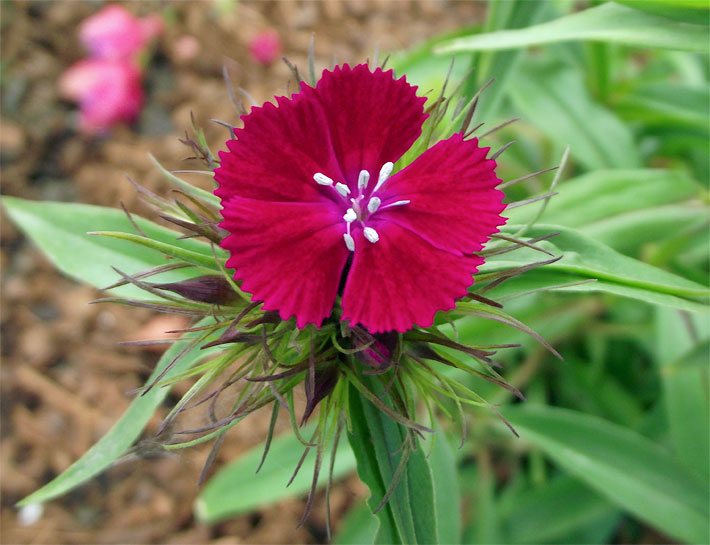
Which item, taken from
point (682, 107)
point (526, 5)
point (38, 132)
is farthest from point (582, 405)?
point (38, 132)

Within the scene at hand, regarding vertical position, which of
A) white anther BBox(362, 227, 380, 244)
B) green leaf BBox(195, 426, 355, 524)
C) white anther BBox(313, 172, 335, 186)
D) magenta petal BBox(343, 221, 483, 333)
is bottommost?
green leaf BBox(195, 426, 355, 524)

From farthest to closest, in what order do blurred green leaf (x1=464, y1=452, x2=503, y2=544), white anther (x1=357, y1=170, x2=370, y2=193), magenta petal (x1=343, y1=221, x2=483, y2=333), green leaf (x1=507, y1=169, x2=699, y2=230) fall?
blurred green leaf (x1=464, y1=452, x2=503, y2=544) → green leaf (x1=507, y1=169, x2=699, y2=230) → white anther (x1=357, y1=170, x2=370, y2=193) → magenta petal (x1=343, y1=221, x2=483, y2=333)

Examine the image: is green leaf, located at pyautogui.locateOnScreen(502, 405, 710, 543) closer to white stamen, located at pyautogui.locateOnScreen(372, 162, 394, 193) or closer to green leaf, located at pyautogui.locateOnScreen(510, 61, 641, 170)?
green leaf, located at pyautogui.locateOnScreen(510, 61, 641, 170)

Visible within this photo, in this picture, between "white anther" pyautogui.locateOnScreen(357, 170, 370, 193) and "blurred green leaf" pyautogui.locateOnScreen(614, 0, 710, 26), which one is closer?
"white anther" pyautogui.locateOnScreen(357, 170, 370, 193)

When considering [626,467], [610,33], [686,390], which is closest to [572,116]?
[610,33]

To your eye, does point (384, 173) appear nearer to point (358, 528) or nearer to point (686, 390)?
point (686, 390)

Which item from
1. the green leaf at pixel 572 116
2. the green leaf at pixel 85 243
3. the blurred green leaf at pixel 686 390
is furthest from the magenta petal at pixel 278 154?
the green leaf at pixel 572 116

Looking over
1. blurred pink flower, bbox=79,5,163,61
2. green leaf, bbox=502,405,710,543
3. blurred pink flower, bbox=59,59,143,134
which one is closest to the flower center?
green leaf, bbox=502,405,710,543
